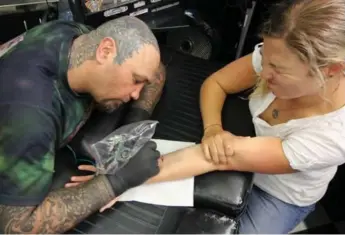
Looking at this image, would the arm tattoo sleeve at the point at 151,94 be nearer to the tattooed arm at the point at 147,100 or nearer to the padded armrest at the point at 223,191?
the tattooed arm at the point at 147,100

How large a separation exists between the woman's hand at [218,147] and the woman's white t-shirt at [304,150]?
0.14 meters

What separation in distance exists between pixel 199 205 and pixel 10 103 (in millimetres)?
535

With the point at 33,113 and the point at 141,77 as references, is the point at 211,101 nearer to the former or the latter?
the point at 141,77

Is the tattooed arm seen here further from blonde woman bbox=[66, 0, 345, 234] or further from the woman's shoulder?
the woman's shoulder

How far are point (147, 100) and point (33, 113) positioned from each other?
47 cm

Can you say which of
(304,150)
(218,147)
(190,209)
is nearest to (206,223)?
(190,209)

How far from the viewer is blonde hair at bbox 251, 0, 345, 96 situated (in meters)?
0.91

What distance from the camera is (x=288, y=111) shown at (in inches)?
45.3

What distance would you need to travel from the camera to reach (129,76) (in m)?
1.07

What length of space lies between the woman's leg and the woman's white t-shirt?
3 centimetres

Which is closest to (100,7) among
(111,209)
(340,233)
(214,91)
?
(214,91)

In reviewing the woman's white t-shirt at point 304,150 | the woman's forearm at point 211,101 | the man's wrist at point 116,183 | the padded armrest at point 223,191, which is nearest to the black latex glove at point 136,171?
the man's wrist at point 116,183

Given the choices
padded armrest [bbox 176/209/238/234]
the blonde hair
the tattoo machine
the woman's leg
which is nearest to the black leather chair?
padded armrest [bbox 176/209/238/234]

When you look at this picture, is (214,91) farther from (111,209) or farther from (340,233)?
(340,233)
